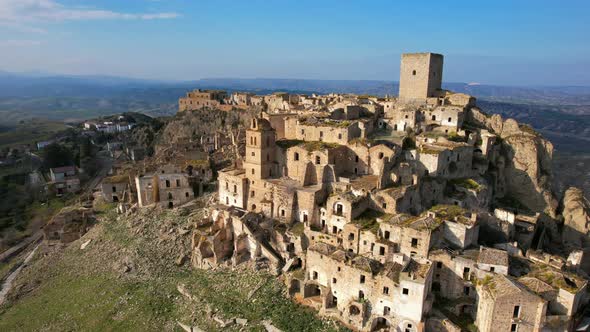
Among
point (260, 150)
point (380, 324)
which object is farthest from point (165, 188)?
point (380, 324)

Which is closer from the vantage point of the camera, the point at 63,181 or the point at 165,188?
the point at 165,188

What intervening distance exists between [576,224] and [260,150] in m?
30.3

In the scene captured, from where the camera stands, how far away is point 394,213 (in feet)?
98.5

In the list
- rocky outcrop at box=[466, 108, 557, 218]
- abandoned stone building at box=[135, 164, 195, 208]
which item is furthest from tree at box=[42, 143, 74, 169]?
rocky outcrop at box=[466, 108, 557, 218]

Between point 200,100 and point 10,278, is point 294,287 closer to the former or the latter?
point 10,278

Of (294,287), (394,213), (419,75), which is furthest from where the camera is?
(419,75)

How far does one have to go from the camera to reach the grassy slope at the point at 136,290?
28891mm

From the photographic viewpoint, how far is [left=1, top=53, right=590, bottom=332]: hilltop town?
2398 centimetres

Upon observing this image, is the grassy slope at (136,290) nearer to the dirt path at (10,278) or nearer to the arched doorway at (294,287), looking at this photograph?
the arched doorway at (294,287)

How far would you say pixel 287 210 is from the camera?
3419 centimetres

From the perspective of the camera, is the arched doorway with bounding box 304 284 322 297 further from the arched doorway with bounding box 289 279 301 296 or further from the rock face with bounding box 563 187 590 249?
the rock face with bounding box 563 187 590 249

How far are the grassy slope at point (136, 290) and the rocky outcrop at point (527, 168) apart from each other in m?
25.9

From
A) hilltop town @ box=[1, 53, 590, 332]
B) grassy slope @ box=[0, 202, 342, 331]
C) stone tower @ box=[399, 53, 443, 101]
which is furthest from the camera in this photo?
stone tower @ box=[399, 53, 443, 101]

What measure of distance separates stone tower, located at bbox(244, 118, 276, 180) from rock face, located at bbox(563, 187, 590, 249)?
93.1 feet
